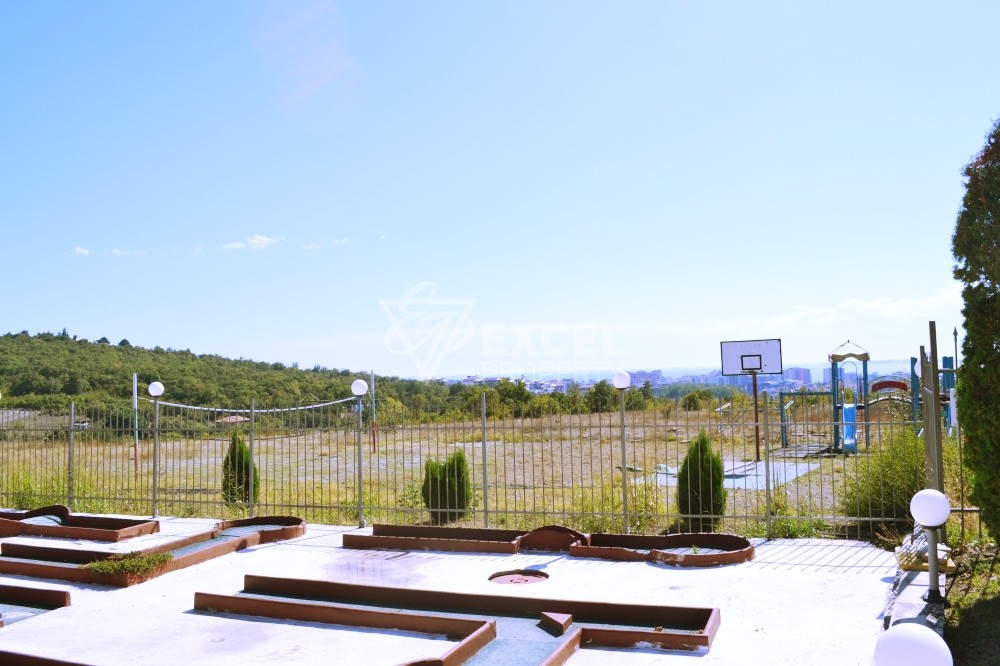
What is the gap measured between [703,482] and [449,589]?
4.03 meters

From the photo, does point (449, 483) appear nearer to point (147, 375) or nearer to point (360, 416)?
point (360, 416)

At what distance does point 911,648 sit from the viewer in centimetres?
235

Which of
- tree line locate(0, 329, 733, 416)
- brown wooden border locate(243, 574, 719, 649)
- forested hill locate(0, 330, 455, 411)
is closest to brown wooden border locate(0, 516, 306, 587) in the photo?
brown wooden border locate(243, 574, 719, 649)

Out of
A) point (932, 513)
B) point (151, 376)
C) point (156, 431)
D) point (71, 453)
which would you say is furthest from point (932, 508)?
point (151, 376)

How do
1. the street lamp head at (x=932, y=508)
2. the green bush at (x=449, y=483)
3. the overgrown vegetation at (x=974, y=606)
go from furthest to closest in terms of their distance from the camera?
the green bush at (x=449, y=483) < the street lamp head at (x=932, y=508) < the overgrown vegetation at (x=974, y=606)

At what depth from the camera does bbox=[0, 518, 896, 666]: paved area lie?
5.46m

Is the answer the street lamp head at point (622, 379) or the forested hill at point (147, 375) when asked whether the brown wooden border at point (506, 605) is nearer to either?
the street lamp head at point (622, 379)

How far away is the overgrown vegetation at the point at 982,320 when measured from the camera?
5.64m

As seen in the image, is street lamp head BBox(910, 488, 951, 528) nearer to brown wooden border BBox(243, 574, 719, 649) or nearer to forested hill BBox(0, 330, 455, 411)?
brown wooden border BBox(243, 574, 719, 649)

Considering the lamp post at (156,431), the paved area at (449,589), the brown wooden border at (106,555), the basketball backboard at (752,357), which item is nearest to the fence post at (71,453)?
the lamp post at (156,431)

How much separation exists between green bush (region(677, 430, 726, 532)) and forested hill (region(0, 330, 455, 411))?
17.7 metres

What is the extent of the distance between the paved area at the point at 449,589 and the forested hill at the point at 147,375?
18.4m

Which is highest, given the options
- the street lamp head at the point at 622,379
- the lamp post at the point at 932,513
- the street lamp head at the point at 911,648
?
the street lamp head at the point at 622,379

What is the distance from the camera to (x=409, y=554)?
8.80m
